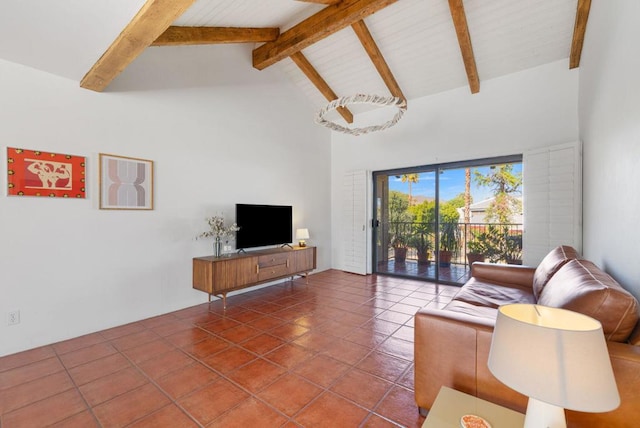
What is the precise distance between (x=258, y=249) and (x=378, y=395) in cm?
306

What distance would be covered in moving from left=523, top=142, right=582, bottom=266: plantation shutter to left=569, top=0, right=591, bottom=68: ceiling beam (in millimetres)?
1153

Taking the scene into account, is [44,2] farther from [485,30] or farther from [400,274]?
[400,274]

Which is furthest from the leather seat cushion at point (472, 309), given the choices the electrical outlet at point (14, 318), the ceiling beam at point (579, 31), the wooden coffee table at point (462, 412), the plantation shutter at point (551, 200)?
the electrical outlet at point (14, 318)

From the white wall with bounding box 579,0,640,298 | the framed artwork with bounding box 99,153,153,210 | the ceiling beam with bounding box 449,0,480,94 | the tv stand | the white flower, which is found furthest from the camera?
the white flower

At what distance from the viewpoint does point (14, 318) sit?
2.54m

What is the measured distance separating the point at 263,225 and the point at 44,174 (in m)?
2.54

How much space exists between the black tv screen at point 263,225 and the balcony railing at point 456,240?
2.14 m

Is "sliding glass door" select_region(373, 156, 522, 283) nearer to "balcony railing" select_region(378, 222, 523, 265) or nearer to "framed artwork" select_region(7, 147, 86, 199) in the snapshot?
"balcony railing" select_region(378, 222, 523, 265)

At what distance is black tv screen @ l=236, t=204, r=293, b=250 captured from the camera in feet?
13.6

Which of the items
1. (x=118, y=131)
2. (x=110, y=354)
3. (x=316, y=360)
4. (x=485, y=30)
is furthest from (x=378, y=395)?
(x=485, y=30)

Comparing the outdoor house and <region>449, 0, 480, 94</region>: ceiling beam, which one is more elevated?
<region>449, 0, 480, 94</region>: ceiling beam

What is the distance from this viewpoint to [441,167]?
5.05 m

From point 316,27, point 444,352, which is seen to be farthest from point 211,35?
point 444,352

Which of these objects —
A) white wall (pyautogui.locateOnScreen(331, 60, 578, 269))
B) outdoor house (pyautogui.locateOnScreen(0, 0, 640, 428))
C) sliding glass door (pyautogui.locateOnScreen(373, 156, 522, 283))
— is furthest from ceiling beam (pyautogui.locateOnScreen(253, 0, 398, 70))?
sliding glass door (pyautogui.locateOnScreen(373, 156, 522, 283))
